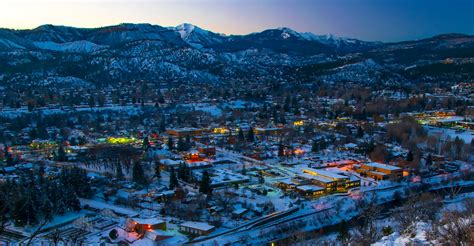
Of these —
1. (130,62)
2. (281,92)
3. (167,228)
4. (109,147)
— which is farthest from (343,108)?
(130,62)

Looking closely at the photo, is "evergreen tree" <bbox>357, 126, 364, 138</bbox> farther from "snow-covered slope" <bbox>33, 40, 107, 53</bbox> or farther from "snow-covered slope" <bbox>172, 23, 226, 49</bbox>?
"snow-covered slope" <bbox>172, 23, 226, 49</bbox>

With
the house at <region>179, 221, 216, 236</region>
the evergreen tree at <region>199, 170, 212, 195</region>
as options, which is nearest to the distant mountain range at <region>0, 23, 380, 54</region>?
the evergreen tree at <region>199, 170, 212, 195</region>

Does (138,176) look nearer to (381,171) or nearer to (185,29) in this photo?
(381,171)

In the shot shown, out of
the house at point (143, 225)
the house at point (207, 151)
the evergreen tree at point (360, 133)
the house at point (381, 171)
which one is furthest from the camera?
the evergreen tree at point (360, 133)

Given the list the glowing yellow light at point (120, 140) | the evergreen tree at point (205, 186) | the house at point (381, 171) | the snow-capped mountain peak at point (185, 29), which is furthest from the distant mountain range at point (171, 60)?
the evergreen tree at point (205, 186)

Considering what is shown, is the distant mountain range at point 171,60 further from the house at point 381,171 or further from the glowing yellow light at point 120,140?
the house at point 381,171

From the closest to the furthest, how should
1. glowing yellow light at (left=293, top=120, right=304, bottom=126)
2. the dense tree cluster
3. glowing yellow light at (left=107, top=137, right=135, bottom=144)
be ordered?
the dense tree cluster
glowing yellow light at (left=107, top=137, right=135, bottom=144)
glowing yellow light at (left=293, top=120, right=304, bottom=126)
